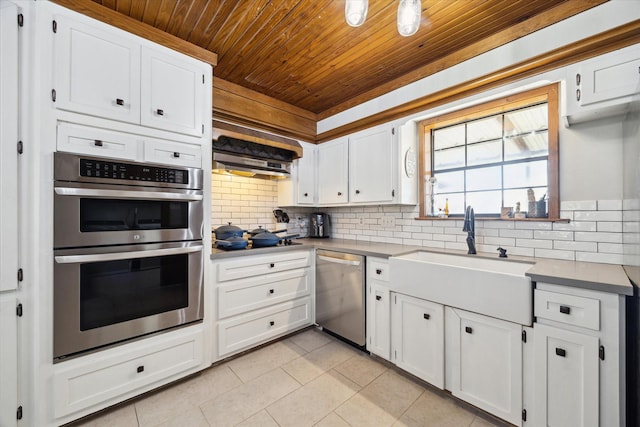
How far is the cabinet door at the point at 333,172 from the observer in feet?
10.0

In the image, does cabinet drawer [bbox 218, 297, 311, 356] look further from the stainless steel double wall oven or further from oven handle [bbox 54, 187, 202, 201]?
oven handle [bbox 54, 187, 202, 201]

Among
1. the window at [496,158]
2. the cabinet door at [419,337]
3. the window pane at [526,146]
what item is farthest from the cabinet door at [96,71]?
the window pane at [526,146]

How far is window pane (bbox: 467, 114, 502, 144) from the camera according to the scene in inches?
88.5

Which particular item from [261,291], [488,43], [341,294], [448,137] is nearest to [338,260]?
[341,294]

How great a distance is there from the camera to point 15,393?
139 cm

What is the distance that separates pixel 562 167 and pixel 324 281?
7.02 feet

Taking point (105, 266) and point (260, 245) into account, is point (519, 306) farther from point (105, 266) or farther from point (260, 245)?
point (105, 266)

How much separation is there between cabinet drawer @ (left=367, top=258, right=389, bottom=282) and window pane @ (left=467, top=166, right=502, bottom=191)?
1090 millimetres

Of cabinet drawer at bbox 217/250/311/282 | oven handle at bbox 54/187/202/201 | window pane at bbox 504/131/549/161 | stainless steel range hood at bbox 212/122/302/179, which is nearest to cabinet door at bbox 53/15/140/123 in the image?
oven handle at bbox 54/187/202/201

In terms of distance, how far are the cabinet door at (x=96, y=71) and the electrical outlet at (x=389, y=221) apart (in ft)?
7.88

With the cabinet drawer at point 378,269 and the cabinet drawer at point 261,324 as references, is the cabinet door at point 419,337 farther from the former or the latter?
the cabinet drawer at point 261,324

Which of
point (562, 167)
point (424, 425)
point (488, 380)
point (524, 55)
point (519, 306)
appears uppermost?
point (524, 55)

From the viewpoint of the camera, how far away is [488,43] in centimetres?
196

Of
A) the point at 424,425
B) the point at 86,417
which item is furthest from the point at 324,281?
the point at 86,417
